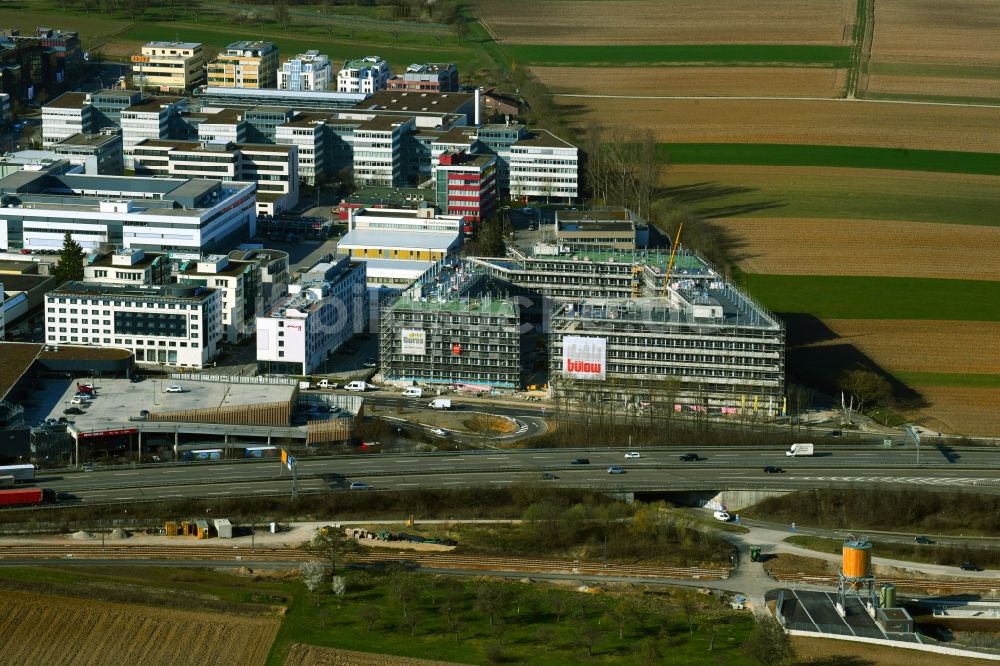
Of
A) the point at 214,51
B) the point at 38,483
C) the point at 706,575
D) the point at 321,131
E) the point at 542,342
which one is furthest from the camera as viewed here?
the point at 214,51

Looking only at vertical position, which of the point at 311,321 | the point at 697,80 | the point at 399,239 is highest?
the point at 697,80

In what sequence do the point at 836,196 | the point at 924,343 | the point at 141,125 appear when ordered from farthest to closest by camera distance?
A: the point at 141,125
the point at 836,196
the point at 924,343

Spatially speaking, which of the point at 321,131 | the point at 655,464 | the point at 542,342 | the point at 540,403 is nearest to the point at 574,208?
the point at 321,131

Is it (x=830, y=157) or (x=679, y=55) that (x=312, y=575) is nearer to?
(x=830, y=157)

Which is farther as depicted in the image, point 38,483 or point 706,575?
point 38,483

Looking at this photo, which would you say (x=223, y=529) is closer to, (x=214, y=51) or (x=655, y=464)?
(x=655, y=464)

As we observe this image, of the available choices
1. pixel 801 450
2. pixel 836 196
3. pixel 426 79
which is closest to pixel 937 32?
pixel 426 79

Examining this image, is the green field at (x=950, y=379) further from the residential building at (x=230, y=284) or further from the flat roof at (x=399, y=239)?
the residential building at (x=230, y=284)
